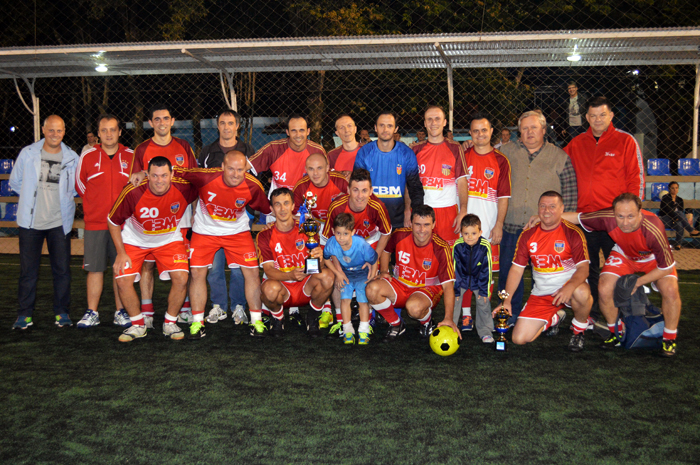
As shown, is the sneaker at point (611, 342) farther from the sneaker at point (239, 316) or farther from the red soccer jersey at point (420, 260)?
the sneaker at point (239, 316)

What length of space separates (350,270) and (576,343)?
1931mm

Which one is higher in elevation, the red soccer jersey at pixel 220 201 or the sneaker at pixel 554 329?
the red soccer jersey at pixel 220 201

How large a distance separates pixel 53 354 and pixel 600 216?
4.57 m

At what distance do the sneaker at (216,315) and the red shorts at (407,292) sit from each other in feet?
A: 5.79

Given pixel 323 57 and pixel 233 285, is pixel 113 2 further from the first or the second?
pixel 233 285

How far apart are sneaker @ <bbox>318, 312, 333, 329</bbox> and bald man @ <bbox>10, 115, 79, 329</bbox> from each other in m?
2.33

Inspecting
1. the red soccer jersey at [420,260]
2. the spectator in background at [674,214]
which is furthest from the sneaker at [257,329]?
the spectator in background at [674,214]

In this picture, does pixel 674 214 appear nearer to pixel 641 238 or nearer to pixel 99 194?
pixel 641 238

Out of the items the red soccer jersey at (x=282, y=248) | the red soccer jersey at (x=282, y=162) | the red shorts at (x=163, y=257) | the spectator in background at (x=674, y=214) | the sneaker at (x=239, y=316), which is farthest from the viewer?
the spectator in background at (x=674, y=214)

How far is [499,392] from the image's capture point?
3.67 metres

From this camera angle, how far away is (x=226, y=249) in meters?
5.19

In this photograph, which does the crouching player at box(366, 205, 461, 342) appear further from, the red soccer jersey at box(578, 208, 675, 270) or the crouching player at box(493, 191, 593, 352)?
the red soccer jersey at box(578, 208, 675, 270)

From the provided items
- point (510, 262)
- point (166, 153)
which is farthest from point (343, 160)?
point (510, 262)

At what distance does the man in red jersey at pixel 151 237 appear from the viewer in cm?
480
